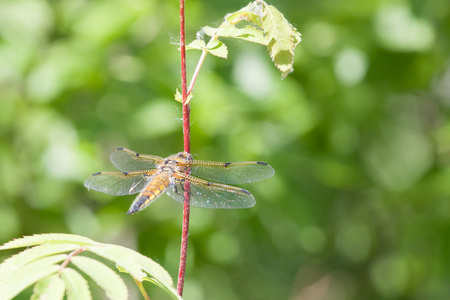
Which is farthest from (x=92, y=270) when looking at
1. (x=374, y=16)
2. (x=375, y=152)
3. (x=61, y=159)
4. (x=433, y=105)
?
(x=433, y=105)

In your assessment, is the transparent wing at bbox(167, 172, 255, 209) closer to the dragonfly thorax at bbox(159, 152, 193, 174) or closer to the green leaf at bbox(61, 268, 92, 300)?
the dragonfly thorax at bbox(159, 152, 193, 174)

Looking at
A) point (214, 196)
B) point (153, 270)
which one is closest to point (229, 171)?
point (214, 196)

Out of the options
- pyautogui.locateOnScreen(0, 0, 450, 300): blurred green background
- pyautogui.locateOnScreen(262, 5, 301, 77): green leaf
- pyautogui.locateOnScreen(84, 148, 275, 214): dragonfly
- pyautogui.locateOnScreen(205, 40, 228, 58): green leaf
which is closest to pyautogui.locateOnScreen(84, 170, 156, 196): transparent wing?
pyautogui.locateOnScreen(84, 148, 275, 214): dragonfly

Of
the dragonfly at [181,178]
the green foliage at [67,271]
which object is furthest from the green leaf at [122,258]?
the dragonfly at [181,178]

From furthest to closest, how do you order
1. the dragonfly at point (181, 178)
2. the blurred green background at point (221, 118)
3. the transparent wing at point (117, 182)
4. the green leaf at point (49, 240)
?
the blurred green background at point (221, 118), the transparent wing at point (117, 182), the dragonfly at point (181, 178), the green leaf at point (49, 240)

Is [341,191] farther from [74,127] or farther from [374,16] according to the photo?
[74,127]

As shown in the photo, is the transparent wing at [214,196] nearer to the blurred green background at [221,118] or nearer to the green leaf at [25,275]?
the green leaf at [25,275]
